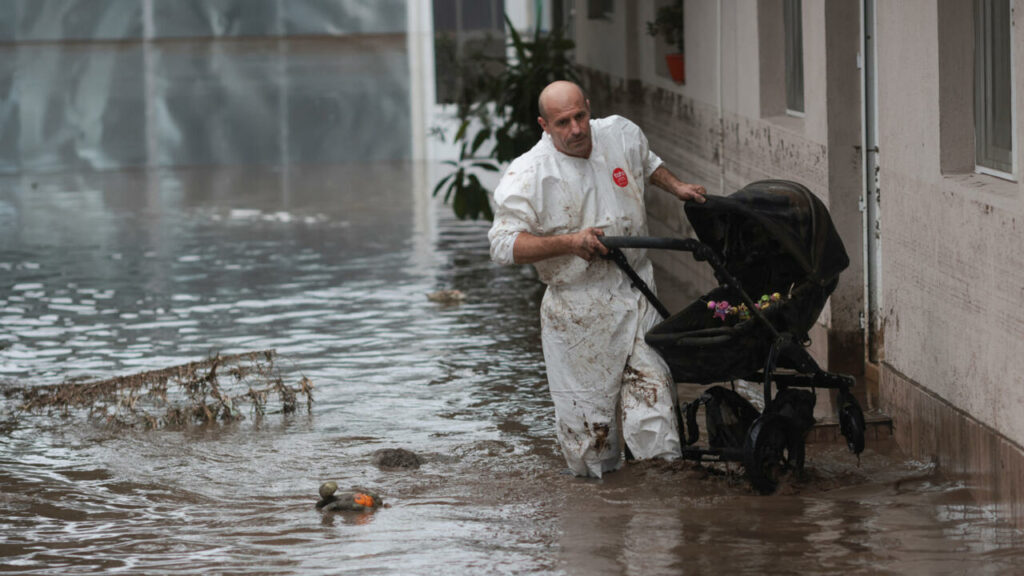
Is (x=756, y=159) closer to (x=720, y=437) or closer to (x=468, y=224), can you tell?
(x=720, y=437)

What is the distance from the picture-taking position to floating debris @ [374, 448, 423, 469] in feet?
22.6

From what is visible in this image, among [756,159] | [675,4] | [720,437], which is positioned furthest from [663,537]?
[675,4]

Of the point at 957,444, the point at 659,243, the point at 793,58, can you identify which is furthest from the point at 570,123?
the point at 793,58

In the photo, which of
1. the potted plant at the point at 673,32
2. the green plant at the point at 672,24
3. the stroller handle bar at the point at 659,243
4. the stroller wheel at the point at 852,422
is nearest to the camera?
the stroller handle bar at the point at 659,243

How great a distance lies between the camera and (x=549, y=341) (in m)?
6.29

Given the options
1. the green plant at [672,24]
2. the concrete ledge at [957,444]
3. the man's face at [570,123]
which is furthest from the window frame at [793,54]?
the man's face at [570,123]

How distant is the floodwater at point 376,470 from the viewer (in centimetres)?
541

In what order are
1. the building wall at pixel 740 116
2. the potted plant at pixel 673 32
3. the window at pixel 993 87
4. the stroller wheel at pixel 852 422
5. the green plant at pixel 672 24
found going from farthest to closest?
1. the green plant at pixel 672 24
2. the potted plant at pixel 673 32
3. the building wall at pixel 740 116
4. the window at pixel 993 87
5. the stroller wheel at pixel 852 422

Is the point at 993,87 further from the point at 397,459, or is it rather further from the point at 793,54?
the point at 793,54

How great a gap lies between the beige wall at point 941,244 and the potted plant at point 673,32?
5708 mm

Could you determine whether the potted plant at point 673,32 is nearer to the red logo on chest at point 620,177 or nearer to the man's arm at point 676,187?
the man's arm at point 676,187

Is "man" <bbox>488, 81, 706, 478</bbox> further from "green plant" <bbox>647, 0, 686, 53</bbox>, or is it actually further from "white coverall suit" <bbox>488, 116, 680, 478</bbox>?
"green plant" <bbox>647, 0, 686, 53</bbox>

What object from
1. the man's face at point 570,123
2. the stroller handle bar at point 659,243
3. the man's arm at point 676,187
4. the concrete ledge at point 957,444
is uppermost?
the man's face at point 570,123

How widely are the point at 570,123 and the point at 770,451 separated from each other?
147cm
